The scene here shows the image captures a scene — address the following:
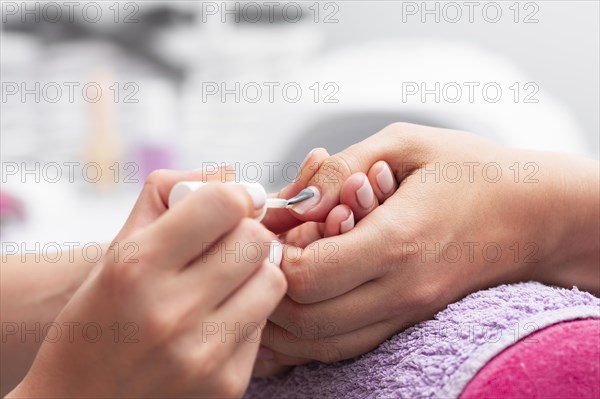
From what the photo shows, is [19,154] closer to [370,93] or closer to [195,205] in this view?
[370,93]

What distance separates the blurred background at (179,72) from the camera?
1.66 metres

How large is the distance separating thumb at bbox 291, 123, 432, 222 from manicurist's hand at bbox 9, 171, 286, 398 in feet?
0.49

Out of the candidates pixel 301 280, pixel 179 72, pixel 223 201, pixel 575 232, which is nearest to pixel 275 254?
pixel 301 280

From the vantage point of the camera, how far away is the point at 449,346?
52 cm

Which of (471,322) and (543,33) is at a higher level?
(543,33)

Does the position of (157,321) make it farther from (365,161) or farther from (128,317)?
(365,161)

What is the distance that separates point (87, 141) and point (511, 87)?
105 centimetres

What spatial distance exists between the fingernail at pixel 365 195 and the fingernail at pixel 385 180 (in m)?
0.02

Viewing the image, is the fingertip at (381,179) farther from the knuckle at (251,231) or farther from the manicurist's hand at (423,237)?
the knuckle at (251,231)

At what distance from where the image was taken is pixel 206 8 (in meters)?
1.85

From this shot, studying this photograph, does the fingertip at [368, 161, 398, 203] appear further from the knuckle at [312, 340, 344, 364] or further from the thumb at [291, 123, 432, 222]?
the knuckle at [312, 340, 344, 364]

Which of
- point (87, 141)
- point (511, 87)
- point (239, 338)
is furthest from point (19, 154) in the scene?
point (239, 338)

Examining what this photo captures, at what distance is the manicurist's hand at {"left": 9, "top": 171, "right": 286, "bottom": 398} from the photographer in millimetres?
423

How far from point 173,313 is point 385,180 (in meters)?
0.27
